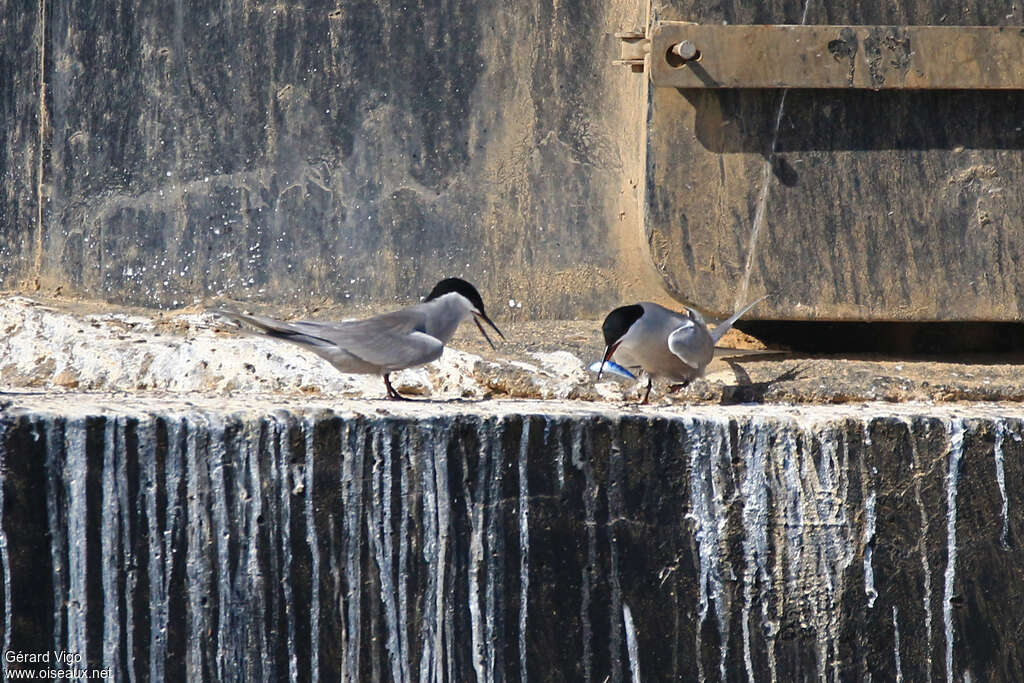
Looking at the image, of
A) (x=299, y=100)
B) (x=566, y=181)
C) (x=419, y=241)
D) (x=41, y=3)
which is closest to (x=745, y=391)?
(x=566, y=181)

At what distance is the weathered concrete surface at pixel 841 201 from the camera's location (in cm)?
389

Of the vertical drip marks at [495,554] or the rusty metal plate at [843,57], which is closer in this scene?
the vertical drip marks at [495,554]

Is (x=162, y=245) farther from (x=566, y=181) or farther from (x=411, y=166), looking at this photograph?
(x=566, y=181)

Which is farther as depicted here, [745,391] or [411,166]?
[411,166]

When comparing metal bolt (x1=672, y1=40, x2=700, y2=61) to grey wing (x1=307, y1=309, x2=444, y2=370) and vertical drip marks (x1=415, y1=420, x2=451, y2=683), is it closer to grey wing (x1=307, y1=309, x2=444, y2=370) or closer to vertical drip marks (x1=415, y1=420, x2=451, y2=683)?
grey wing (x1=307, y1=309, x2=444, y2=370)

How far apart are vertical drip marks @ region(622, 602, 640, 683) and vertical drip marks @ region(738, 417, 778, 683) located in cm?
27

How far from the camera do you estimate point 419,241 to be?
4.36m

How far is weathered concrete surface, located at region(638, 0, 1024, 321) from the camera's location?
12.8 ft

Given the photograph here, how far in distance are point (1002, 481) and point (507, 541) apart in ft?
4.06

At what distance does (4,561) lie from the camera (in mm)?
2775

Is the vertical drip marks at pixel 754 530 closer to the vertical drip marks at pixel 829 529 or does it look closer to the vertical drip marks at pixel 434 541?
the vertical drip marks at pixel 829 529

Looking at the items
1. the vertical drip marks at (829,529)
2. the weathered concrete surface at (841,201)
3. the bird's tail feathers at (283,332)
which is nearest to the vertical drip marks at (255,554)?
the bird's tail feathers at (283,332)

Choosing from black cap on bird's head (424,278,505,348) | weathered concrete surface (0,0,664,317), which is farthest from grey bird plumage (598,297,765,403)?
weathered concrete surface (0,0,664,317)

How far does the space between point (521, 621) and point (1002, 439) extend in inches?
50.3
